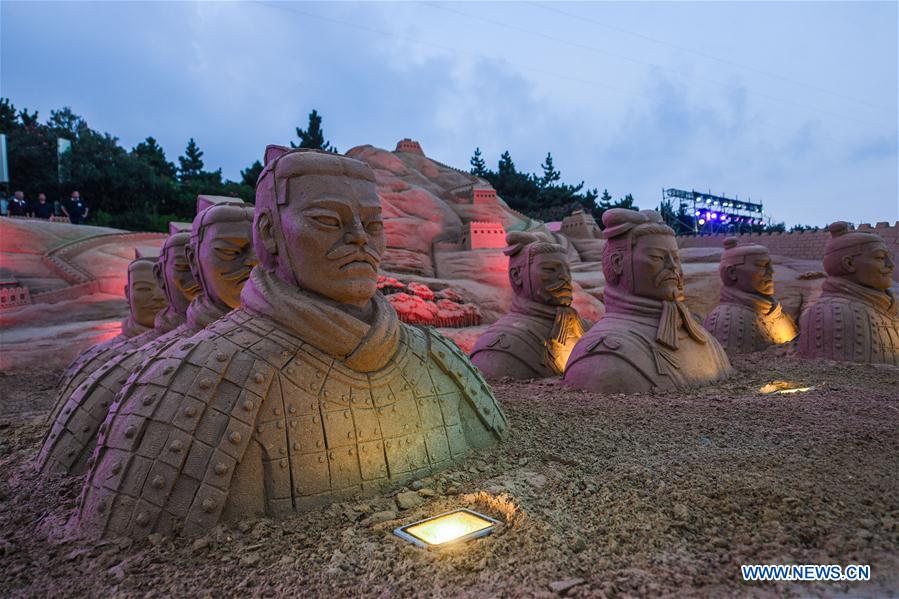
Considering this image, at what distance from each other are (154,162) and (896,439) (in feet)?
90.1

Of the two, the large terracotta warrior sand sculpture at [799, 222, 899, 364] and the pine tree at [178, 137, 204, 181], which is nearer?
the large terracotta warrior sand sculpture at [799, 222, 899, 364]

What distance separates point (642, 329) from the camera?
5738 mm

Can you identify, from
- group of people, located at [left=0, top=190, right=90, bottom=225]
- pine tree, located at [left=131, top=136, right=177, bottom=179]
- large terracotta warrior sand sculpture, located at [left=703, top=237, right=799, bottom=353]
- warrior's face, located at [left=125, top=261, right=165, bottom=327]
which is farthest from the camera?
pine tree, located at [left=131, top=136, right=177, bottom=179]

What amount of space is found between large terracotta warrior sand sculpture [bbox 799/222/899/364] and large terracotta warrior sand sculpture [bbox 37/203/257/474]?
7.06m

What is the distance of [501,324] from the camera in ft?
24.1

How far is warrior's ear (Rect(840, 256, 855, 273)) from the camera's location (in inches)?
291

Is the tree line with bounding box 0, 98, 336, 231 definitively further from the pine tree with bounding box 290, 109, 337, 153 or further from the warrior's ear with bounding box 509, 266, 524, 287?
the warrior's ear with bounding box 509, 266, 524, 287

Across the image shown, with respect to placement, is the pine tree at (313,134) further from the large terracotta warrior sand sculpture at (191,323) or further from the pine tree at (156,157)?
the large terracotta warrior sand sculpture at (191,323)

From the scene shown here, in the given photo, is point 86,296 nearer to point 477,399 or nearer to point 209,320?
point 209,320

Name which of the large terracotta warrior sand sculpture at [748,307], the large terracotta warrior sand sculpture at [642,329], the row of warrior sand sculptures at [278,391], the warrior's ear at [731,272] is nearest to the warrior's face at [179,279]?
the row of warrior sand sculptures at [278,391]

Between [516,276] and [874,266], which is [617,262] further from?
[874,266]

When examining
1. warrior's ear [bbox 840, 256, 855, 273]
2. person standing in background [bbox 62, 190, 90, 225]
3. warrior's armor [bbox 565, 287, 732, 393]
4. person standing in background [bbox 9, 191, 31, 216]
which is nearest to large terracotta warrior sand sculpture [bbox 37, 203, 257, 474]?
warrior's armor [bbox 565, 287, 732, 393]

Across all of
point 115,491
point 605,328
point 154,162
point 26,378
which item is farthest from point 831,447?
point 154,162

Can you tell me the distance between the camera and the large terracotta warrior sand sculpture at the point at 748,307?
8688mm
